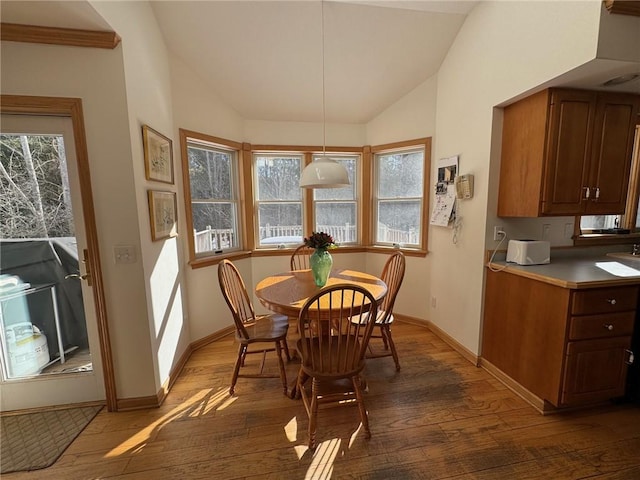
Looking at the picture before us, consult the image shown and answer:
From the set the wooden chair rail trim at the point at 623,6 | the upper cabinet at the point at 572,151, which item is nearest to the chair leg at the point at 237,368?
the upper cabinet at the point at 572,151

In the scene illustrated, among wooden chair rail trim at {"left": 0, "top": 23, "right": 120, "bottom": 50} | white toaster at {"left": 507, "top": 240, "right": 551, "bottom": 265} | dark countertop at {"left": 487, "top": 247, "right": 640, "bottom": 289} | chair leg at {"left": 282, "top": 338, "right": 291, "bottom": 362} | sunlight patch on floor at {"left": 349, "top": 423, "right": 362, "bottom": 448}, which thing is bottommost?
sunlight patch on floor at {"left": 349, "top": 423, "right": 362, "bottom": 448}

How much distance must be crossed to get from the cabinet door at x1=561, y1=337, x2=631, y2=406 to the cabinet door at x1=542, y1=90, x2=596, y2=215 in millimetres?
888

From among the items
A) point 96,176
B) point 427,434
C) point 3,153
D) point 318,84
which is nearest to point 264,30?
point 318,84

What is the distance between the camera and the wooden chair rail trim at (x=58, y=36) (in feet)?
4.87

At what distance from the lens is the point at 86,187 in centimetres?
169

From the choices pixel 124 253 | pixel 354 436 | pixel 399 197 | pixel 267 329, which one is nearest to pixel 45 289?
pixel 124 253

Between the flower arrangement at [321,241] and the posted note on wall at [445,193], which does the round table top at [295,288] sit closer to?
the flower arrangement at [321,241]

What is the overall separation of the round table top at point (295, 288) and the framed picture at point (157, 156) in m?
1.13

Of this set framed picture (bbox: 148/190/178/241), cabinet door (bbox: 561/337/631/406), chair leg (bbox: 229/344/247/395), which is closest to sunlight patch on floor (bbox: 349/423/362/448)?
chair leg (bbox: 229/344/247/395)

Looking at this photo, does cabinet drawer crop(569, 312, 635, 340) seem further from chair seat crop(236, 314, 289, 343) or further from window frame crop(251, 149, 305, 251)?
window frame crop(251, 149, 305, 251)

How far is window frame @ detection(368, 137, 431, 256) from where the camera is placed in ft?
9.58

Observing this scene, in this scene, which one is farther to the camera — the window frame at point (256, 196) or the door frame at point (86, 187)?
the window frame at point (256, 196)

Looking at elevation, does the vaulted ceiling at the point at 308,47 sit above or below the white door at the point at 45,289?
above

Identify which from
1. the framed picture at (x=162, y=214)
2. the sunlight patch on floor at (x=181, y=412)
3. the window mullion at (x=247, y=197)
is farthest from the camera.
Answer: the window mullion at (x=247, y=197)
